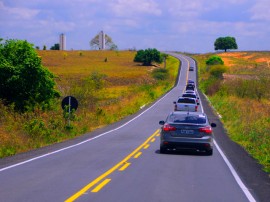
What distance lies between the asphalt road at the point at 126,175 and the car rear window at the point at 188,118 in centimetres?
123

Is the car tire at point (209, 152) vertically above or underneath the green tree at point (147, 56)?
underneath

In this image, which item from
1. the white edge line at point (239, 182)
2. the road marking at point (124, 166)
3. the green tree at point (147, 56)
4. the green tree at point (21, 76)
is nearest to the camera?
the white edge line at point (239, 182)

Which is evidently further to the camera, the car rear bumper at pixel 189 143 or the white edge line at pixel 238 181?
the car rear bumper at pixel 189 143

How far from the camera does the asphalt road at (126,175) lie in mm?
10844

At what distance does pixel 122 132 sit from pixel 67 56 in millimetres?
115981

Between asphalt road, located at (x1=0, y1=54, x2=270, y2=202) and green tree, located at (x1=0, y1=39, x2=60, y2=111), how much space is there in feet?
26.3

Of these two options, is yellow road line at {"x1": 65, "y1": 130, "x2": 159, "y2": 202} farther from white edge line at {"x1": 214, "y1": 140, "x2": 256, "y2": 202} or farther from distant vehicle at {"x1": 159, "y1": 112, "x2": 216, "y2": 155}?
white edge line at {"x1": 214, "y1": 140, "x2": 256, "y2": 202}

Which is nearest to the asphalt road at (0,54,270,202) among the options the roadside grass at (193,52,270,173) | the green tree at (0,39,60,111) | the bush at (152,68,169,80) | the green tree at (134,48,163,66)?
the roadside grass at (193,52,270,173)

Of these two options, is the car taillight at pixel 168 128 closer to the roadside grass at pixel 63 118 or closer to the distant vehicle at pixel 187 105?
the roadside grass at pixel 63 118

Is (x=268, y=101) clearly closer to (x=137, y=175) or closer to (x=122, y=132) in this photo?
(x=122, y=132)

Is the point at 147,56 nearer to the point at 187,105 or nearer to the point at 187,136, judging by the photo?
the point at 187,105

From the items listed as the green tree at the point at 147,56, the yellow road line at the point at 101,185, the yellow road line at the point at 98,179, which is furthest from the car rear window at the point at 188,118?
the green tree at the point at 147,56

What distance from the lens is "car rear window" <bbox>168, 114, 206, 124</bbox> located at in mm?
19891

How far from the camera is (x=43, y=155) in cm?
1834
